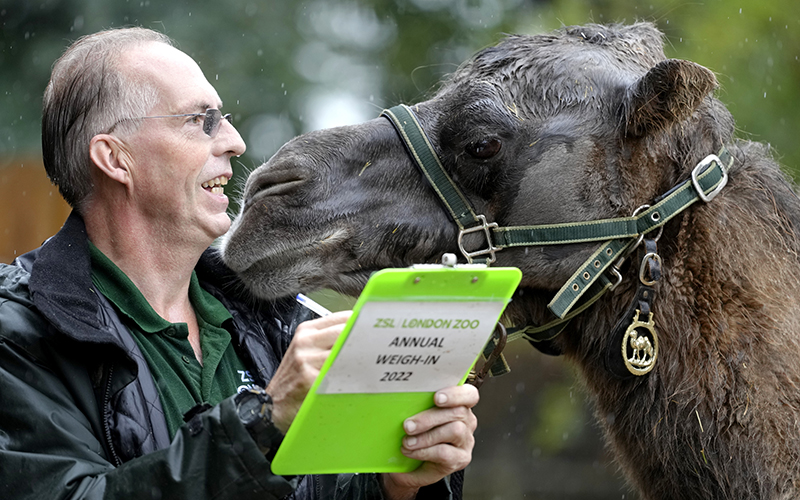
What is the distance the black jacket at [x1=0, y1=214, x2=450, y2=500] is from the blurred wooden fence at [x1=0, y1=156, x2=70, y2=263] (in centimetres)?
543

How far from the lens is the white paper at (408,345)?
1.52 m

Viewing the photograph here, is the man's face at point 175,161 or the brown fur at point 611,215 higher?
the man's face at point 175,161

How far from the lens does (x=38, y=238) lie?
287 inches

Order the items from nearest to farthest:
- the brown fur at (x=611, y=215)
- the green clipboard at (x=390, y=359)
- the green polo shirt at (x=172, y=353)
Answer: the green clipboard at (x=390, y=359) < the green polo shirt at (x=172, y=353) < the brown fur at (x=611, y=215)

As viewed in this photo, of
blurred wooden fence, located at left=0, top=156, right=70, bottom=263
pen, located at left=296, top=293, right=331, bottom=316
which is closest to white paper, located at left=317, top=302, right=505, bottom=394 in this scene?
pen, located at left=296, top=293, right=331, bottom=316

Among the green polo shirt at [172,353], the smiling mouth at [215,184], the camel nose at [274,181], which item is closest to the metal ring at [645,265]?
the camel nose at [274,181]

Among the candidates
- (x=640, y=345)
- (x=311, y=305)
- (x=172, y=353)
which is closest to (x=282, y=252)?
(x=172, y=353)

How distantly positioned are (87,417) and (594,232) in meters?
1.59

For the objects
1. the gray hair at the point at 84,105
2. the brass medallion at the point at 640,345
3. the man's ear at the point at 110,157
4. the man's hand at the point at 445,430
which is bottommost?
the brass medallion at the point at 640,345

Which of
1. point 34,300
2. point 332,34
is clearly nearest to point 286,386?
point 34,300

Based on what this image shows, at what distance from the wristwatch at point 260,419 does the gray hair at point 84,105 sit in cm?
110

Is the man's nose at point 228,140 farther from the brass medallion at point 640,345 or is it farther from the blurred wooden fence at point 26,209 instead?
the blurred wooden fence at point 26,209

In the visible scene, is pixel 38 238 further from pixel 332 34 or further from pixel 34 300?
pixel 34 300

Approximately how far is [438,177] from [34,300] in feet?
4.32
